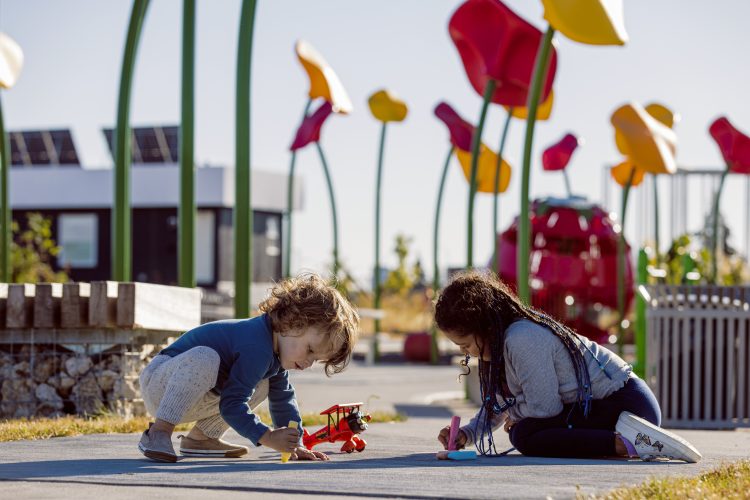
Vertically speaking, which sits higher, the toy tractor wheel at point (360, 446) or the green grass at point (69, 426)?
the toy tractor wheel at point (360, 446)

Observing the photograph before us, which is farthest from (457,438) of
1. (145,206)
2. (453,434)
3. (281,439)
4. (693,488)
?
(145,206)

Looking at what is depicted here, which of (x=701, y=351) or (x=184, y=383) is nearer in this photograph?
(x=184, y=383)

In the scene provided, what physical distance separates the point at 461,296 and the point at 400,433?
5.64 ft

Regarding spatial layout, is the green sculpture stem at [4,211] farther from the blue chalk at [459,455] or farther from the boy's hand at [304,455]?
the blue chalk at [459,455]

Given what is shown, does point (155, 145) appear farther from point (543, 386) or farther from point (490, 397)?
point (543, 386)

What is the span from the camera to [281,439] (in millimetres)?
4777

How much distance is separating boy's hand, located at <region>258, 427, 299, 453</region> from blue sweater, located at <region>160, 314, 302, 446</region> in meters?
0.03

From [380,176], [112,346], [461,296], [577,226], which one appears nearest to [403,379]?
[577,226]

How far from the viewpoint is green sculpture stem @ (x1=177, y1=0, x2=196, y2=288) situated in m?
8.54

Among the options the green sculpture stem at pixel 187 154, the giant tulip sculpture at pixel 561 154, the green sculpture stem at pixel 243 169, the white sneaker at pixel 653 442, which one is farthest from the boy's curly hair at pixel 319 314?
the giant tulip sculpture at pixel 561 154

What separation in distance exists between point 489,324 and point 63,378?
3.07 metres

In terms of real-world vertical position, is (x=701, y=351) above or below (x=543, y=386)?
below

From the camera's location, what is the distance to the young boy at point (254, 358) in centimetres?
479

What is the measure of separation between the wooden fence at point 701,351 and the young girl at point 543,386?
4.14 meters
